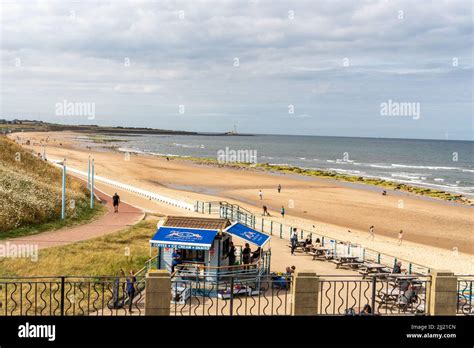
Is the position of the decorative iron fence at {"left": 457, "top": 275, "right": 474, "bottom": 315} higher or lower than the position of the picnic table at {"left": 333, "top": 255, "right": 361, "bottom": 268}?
higher

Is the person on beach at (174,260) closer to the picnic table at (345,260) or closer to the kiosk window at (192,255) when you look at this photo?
the kiosk window at (192,255)

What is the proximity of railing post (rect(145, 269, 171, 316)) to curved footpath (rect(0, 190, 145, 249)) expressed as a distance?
12.9 metres

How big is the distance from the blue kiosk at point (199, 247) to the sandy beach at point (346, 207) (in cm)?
1382

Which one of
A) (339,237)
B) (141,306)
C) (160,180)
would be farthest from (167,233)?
(160,180)

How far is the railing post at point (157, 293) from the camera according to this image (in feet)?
36.0

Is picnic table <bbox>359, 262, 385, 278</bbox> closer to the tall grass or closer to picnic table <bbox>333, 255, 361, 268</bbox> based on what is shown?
picnic table <bbox>333, 255, 361, 268</bbox>

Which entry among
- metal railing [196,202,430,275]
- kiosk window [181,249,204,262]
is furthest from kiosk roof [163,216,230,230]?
metal railing [196,202,430,275]

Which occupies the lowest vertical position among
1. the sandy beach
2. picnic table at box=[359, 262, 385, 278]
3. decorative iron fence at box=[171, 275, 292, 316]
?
the sandy beach

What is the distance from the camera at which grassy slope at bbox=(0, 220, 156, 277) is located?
19000 millimetres

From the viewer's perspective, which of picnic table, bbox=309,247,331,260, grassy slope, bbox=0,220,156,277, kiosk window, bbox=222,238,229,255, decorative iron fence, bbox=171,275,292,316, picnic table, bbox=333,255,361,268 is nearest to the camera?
decorative iron fence, bbox=171,275,292,316

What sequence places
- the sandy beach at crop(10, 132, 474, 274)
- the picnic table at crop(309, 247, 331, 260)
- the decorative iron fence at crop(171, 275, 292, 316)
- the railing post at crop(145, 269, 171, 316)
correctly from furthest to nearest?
1. the sandy beach at crop(10, 132, 474, 274)
2. the picnic table at crop(309, 247, 331, 260)
3. the decorative iron fence at crop(171, 275, 292, 316)
4. the railing post at crop(145, 269, 171, 316)
